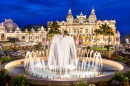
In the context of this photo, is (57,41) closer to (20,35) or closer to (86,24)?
(86,24)

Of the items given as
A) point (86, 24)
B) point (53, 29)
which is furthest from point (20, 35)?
point (53, 29)

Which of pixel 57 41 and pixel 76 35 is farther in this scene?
pixel 76 35

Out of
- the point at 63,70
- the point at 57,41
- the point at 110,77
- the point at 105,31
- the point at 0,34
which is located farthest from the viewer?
the point at 0,34

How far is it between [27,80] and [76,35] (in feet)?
309

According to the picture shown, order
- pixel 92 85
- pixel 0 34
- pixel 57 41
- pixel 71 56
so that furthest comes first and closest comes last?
pixel 0 34
pixel 71 56
pixel 57 41
pixel 92 85

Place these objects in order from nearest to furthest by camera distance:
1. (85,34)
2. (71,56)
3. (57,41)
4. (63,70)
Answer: (63,70), (57,41), (71,56), (85,34)

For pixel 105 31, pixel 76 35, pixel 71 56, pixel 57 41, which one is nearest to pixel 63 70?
pixel 57 41

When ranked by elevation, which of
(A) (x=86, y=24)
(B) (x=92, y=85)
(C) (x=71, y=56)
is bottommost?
(B) (x=92, y=85)

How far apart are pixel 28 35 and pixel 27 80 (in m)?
102

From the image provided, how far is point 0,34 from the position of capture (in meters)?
113

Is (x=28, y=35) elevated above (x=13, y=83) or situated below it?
above

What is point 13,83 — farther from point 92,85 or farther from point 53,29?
point 53,29

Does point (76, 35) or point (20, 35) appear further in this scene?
point (20, 35)

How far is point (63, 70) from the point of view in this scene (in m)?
18.3
